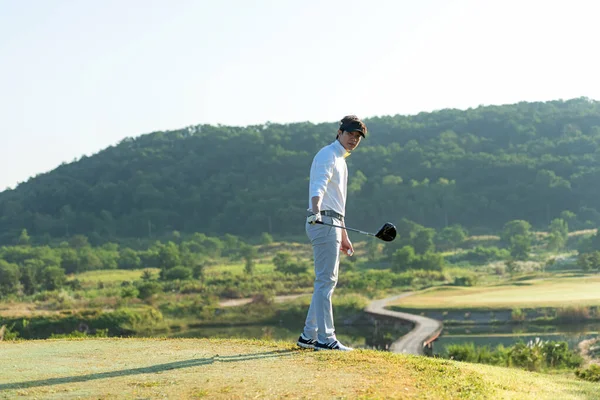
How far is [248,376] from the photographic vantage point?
23.5 ft

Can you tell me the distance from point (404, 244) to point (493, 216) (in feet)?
108

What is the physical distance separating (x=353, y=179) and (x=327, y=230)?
103 m

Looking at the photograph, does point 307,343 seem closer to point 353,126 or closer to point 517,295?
point 353,126

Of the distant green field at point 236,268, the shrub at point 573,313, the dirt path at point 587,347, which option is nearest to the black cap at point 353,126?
the dirt path at point 587,347

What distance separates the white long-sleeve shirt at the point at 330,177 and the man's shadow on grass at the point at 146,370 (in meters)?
1.54

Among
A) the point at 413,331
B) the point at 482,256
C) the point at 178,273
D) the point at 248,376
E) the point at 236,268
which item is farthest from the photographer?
the point at 236,268

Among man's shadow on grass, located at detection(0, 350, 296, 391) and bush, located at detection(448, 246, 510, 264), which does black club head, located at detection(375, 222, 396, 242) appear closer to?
man's shadow on grass, located at detection(0, 350, 296, 391)

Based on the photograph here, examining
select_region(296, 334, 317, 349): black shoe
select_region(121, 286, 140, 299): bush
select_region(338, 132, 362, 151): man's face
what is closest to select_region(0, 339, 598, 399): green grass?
select_region(296, 334, 317, 349): black shoe

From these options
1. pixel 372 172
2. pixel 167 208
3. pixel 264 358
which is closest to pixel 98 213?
pixel 167 208

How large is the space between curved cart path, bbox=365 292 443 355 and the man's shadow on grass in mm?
15487

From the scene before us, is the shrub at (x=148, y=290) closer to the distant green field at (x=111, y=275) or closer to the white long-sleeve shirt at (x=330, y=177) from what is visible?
the distant green field at (x=111, y=275)

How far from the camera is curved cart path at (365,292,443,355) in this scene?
87.3 ft

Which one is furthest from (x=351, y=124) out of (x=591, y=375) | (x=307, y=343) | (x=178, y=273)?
(x=178, y=273)

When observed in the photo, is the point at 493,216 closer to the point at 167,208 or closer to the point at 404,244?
the point at 404,244
